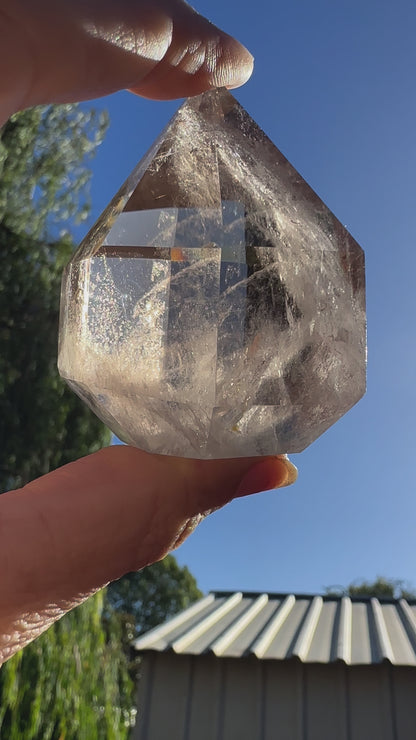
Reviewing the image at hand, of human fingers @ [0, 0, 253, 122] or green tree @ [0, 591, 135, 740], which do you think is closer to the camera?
human fingers @ [0, 0, 253, 122]

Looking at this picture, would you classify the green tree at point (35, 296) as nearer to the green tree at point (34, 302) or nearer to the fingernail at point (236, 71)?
the green tree at point (34, 302)

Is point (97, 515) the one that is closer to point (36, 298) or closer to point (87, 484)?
point (87, 484)

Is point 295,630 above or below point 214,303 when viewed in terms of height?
below

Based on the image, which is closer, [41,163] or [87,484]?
[87,484]

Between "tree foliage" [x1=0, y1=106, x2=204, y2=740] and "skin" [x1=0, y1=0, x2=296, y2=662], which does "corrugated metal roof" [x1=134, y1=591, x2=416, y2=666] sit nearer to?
"tree foliage" [x1=0, y1=106, x2=204, y2=740]

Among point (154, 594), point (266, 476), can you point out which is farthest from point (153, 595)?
point (266, 476)

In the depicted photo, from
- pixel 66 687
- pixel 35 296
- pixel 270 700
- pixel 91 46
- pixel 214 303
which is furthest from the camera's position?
pixel 35 296

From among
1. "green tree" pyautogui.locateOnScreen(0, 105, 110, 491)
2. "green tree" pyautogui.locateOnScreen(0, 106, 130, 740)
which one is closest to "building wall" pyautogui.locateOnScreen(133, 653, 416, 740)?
"green tree" pyautogui.locateOnScreen(0, 106, 130, 740)
